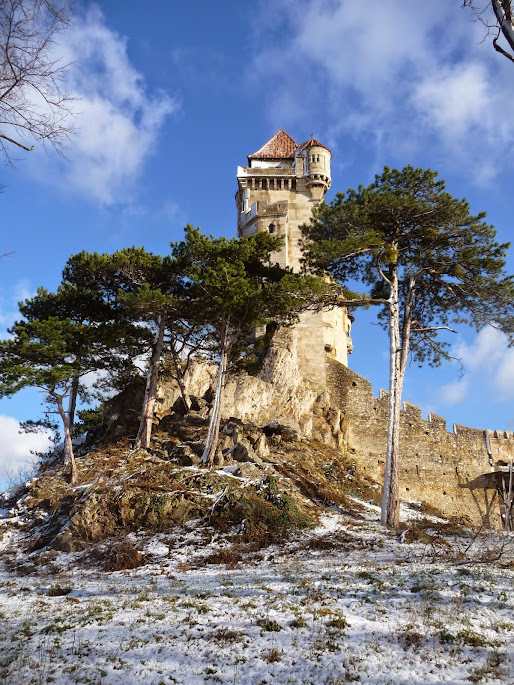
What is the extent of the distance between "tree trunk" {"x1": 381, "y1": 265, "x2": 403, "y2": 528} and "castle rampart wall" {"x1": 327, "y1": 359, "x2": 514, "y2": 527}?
9366 millimetres

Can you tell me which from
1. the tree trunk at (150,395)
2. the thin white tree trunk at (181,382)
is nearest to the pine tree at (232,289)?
the tree trunk at (150,395)

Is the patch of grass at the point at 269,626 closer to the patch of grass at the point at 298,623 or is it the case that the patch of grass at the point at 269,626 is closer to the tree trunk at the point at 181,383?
the patch of grass at the point at 298,623

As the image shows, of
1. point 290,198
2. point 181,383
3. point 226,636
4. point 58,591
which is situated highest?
point 290,198

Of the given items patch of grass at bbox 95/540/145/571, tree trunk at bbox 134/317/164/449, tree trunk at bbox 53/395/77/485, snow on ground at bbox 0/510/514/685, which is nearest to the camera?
snow on ground at bbox 0/510/514/685

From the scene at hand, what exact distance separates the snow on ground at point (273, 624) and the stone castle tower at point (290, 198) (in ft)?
68.2

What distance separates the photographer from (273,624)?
6723 mm

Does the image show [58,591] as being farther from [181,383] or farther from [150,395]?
[181,383]

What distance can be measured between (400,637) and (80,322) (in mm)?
17198

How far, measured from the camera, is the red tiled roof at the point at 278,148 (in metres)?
36.4

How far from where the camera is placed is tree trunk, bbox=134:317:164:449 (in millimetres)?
18594

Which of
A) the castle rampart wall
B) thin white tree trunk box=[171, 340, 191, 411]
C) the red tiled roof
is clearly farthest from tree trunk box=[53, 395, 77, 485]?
the red tiled roof

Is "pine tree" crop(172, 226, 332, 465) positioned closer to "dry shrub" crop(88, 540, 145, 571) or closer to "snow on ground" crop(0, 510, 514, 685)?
"dry shrub" crop(88, 540, 145, 571)

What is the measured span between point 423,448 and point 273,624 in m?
21.5

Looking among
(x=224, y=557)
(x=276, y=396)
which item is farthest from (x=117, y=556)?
(x=276, y=396)
